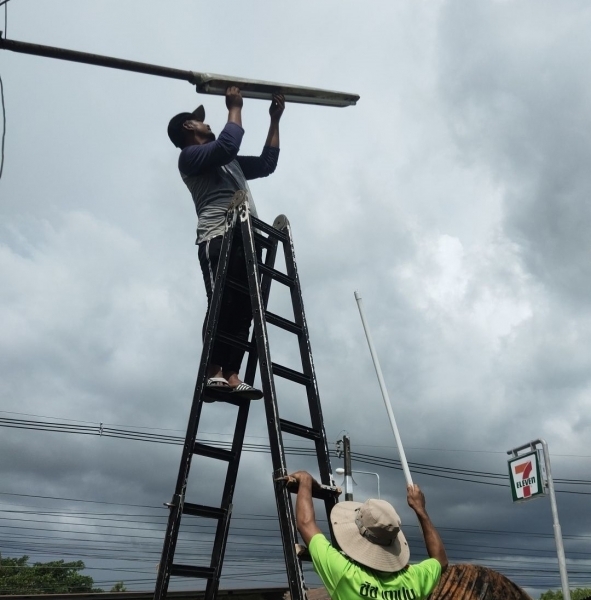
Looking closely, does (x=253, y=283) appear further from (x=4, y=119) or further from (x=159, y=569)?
(x=4, y=119)

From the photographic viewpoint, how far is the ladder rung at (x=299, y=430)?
4.91 m

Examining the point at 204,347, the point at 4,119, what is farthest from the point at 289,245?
the point at 4,119

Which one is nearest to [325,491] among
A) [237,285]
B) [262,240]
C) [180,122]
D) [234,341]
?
[234,341]

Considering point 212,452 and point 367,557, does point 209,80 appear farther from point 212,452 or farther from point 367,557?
point 367,557

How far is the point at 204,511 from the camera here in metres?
5.18

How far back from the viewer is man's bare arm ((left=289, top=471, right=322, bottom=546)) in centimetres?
348

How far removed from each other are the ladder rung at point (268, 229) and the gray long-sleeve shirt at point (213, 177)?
17cm

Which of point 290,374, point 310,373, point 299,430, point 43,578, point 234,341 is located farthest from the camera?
point 43,578

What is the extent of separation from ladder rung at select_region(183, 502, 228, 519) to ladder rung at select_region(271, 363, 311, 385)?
3.92 ft

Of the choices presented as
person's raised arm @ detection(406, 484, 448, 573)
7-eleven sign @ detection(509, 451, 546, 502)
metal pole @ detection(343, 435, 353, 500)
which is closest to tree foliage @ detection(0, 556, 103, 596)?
metal pole @ detection(343, 435, 353, 500)

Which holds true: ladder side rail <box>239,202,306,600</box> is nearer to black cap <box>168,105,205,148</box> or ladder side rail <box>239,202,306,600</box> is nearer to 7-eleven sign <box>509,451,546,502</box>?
black cap <box>168,105,205,148</box>

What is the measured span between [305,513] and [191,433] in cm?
175

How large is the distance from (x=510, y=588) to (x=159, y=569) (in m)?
2.58

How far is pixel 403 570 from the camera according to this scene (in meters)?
3.47
